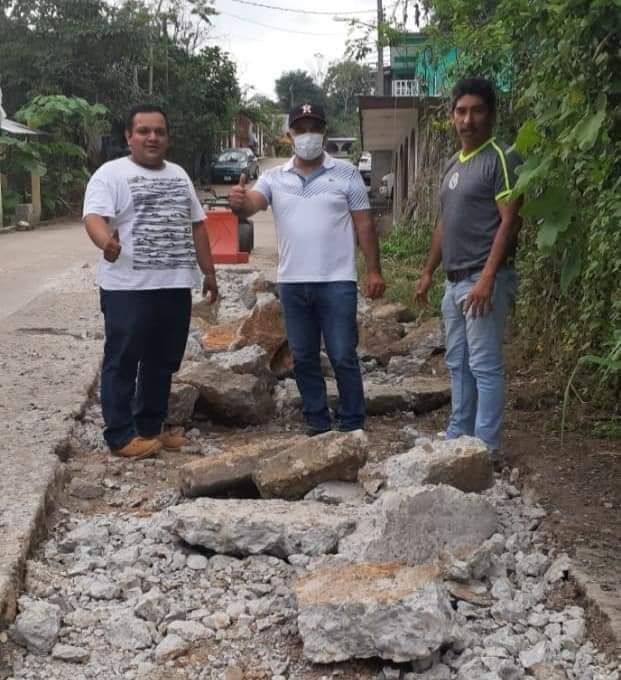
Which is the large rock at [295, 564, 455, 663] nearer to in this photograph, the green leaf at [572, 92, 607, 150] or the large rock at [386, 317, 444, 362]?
Result: the green leaf at [572, 92, 607, 150]

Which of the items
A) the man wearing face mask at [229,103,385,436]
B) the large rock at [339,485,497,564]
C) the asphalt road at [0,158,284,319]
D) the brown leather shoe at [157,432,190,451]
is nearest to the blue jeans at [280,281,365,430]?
the man wearing face mask at [229,103,385,436]

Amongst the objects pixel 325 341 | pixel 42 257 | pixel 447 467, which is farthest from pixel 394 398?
pixel 42 257

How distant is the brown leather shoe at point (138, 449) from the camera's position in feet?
16.5

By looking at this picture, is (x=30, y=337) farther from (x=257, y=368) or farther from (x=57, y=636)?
(x=57, y=636)

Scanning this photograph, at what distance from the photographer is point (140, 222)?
15.8ft

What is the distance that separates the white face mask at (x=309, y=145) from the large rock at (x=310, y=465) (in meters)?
1.46

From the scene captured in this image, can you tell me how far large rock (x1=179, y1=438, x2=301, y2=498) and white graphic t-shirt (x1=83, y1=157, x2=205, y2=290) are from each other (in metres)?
0.99

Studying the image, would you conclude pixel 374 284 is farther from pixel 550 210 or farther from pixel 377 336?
pixel 377 336

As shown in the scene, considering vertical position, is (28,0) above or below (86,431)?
above

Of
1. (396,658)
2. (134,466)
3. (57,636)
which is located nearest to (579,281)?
(134,466)

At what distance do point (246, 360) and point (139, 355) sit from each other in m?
1.28

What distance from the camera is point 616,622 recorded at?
3002 mm

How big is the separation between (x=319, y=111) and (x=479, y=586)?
2.62m

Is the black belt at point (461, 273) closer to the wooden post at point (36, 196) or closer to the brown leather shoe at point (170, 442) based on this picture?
the brown leather shoe at point (170, 442)
